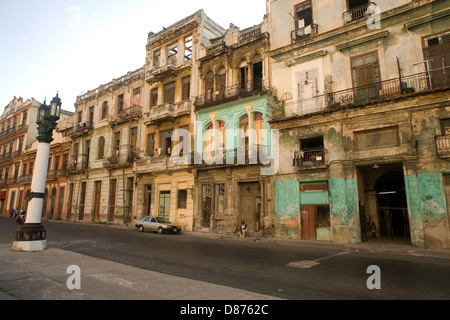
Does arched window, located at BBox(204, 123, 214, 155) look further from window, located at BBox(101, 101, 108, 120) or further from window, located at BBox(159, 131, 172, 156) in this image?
window, located at BBox(101, 101, 108, 120)

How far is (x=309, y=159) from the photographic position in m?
17.4

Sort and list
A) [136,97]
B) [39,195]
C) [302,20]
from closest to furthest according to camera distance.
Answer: [39,195], [302,20], [136,97]

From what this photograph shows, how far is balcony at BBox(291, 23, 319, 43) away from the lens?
18.3 m

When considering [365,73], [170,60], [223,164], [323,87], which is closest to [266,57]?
[323,87]

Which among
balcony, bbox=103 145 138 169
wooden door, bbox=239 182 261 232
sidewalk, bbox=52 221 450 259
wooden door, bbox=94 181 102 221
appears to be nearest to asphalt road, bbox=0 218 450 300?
sidewalk, bbox=52 221 450 259

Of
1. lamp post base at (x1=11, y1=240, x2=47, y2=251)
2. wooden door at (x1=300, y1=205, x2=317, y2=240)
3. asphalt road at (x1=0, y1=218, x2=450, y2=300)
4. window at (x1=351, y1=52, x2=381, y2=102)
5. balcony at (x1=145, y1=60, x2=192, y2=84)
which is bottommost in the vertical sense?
asphalt road at (x1=0, y1=218, x2=450, y2=300)

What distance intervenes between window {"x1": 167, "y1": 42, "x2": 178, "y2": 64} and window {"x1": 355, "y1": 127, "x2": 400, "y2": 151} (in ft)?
62.3

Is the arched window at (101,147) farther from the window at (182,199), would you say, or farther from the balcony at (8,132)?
the balcony at (8,132)

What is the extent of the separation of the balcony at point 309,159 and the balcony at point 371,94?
7.88 ft

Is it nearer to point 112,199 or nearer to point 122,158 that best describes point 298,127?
point 122,158

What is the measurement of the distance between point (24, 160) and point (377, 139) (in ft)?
160

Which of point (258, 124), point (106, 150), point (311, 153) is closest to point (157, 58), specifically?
point (106, 150)

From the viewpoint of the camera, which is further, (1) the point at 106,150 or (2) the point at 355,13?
(1) the point at 106,150

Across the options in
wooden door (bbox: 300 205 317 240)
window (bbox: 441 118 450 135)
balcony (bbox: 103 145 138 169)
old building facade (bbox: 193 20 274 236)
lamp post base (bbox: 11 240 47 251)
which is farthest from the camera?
balcony (bbox: 103 145 138 169)
